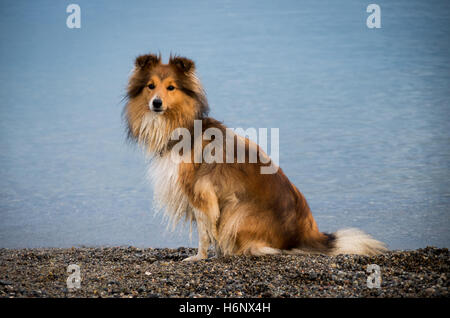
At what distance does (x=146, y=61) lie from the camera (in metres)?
4.62

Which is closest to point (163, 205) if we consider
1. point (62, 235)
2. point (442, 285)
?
point (62, 235)

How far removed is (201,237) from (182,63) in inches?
56.9

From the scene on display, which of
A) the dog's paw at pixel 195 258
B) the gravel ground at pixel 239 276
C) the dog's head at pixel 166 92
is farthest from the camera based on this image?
the dog's paw at pixel 195 258

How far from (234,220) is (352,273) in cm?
100

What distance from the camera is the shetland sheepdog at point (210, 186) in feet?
14.6

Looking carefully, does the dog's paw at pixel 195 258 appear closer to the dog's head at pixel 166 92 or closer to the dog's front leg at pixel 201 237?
the dog's front leg at pixel 201 237

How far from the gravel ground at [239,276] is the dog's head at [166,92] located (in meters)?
1.20

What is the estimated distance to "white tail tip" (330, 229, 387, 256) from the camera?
15.0 feet

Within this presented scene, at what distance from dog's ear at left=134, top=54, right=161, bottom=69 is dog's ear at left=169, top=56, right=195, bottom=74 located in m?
0.13

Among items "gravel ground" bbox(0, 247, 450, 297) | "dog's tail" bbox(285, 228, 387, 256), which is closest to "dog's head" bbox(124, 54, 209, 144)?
"gravel ground" bbox(0, 247, 450, 297)

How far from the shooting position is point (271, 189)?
445 centimetres

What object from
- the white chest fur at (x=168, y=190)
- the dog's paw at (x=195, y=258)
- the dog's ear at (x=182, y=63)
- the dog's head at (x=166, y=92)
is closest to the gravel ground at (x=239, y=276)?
the dog's paw at (x=195, y=258)

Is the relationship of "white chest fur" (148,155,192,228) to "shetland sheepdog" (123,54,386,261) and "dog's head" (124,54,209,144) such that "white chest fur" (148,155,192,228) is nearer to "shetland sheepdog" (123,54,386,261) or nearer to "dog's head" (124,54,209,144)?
"shetland sheepdog" (123,54,386,261)

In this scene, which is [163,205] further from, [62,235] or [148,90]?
[62,235]
